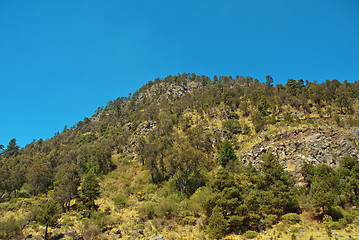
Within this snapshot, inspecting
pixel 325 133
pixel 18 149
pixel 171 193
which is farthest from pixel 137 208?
pixel 18 149

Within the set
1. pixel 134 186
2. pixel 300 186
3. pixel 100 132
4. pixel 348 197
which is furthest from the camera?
pixel 100 132

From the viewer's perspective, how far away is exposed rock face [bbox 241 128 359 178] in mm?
38469

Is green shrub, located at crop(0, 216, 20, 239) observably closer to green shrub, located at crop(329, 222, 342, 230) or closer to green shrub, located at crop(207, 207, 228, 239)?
green shrub, located at crop(207, 207, 228, 239)

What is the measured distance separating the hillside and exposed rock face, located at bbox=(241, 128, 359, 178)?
0.19 m

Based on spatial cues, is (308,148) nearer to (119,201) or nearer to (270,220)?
(270,220)

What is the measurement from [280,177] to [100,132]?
87792 mm

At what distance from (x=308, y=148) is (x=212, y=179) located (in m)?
24.2

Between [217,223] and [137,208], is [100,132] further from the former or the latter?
[217,223]

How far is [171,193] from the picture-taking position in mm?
40906

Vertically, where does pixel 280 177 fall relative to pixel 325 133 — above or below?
below

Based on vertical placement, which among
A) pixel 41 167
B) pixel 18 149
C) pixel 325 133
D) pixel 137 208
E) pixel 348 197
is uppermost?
pixel 18 149

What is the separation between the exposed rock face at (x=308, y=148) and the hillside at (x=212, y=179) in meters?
0.19

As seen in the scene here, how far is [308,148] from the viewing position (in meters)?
41.4

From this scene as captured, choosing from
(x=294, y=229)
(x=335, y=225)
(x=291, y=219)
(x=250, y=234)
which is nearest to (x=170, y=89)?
(x=291, y=219)
